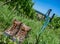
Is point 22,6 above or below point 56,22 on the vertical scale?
above

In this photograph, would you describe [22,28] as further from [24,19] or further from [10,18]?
[24,19]

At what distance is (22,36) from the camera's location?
10.6 ft

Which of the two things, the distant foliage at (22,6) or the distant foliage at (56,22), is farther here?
the distant foliage at (56,22)

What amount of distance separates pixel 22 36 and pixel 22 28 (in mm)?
132

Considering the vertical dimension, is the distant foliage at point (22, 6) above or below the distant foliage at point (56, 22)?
above

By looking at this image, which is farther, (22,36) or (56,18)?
(56,18)

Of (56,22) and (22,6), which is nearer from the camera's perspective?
(22,6)

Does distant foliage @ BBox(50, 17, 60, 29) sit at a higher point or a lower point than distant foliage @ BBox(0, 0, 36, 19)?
lower

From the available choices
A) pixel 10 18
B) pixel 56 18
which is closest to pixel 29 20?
pixel 10 18

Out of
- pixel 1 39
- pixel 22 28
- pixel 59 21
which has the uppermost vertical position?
pixel 1 39

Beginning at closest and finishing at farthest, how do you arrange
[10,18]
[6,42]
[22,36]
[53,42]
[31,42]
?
1. [6,42]
2. [22,36]
3. [31,42]
4. [53,42]
5. [10,18]

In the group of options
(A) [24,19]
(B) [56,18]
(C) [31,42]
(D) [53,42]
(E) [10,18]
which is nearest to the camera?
(C) [31,42]

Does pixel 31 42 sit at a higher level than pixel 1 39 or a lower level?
lower

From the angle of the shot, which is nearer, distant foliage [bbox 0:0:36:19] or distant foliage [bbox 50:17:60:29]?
distant foliage [bbox 0:0:36:19]
